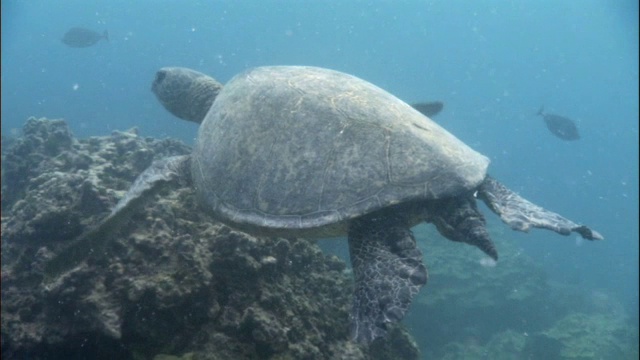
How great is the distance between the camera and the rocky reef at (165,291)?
13.2 ft

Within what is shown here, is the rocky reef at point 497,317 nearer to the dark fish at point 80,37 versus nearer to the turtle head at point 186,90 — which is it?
the turtle head at point 186,90

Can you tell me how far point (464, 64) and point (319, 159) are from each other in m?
139

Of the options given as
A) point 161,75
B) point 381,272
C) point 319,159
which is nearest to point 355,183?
point 319,159

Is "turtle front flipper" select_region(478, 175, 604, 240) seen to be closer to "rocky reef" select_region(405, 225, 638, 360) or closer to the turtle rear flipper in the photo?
the turtle rear flipper

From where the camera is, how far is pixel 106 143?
8.87m

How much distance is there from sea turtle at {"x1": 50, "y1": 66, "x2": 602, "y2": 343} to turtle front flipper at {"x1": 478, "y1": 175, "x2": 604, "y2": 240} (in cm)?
2

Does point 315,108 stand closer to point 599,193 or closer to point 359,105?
point 359,105

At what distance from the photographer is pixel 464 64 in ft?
425

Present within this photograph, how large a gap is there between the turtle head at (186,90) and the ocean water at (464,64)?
32.3 metres

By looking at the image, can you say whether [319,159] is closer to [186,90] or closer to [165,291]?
[165,291]

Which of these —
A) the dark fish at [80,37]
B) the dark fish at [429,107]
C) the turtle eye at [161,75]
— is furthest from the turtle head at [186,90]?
the dark fish at [80,37]

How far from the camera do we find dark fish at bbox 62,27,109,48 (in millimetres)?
22625

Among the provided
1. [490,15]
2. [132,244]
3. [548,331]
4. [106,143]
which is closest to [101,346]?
[132,244]

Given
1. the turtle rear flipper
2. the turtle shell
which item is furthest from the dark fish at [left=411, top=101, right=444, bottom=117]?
the turtle rear flipper
